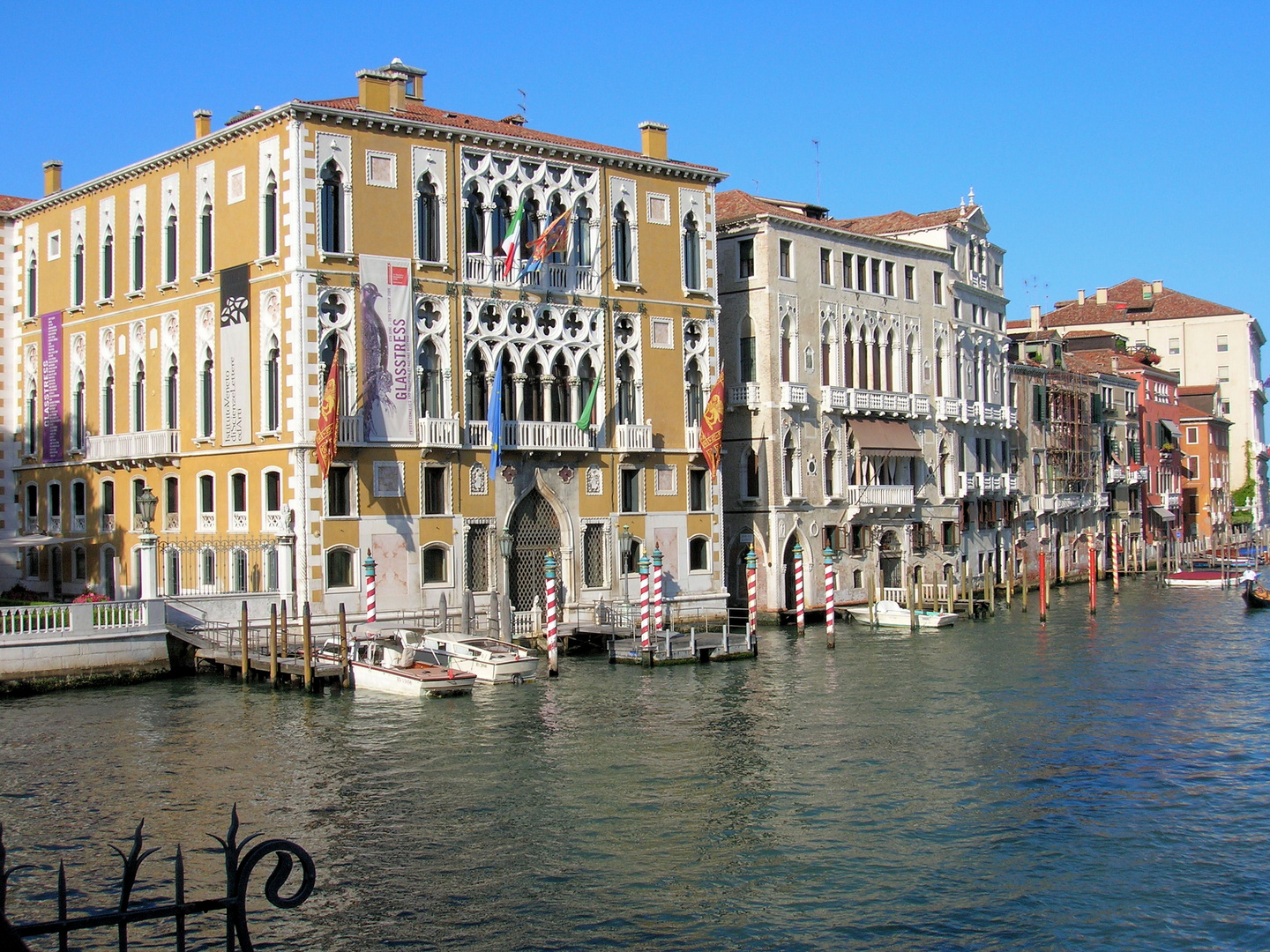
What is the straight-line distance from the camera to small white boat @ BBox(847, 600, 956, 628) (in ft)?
123

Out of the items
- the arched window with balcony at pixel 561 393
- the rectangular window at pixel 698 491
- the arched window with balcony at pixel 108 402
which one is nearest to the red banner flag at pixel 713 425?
A: the rectangular window at pixel 698 491

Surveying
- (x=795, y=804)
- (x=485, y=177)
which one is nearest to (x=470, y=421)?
(x=485, y=177)

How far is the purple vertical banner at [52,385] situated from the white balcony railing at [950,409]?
2602 centimetres

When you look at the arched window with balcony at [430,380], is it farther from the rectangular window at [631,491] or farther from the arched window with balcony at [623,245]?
the arched window with balcony at [623,245]

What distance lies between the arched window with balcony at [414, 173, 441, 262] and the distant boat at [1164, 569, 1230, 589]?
117 ft

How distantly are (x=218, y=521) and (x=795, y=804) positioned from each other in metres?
17.5

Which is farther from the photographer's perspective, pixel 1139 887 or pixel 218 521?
pixel 218 521

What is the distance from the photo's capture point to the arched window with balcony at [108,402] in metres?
33.9

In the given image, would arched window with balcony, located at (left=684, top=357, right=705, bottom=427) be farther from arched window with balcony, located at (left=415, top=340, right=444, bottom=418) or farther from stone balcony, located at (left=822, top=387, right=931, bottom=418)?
arched window with balcony, located at (left=415, top=340, right=444, bottom=418)

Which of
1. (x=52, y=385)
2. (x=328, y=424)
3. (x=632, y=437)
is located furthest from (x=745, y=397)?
(x=52, y=385)

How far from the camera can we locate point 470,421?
30.5m

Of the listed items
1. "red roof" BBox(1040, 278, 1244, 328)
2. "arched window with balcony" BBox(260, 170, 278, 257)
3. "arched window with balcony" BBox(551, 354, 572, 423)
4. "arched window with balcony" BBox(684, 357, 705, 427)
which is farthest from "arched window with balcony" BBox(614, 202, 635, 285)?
"red roof" BBox(1040, 278, 1244, 328)

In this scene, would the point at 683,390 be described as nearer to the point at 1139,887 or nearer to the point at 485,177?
the point at 485,177

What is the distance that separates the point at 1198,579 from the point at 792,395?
954 inches
